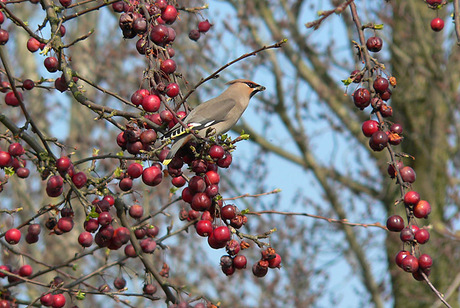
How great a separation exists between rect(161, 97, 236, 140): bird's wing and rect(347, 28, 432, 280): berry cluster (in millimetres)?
858

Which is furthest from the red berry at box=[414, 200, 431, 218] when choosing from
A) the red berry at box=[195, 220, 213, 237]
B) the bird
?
the bird

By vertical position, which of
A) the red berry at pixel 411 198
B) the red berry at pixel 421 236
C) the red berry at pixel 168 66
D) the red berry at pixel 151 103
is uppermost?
the red berry at pixel 168 66

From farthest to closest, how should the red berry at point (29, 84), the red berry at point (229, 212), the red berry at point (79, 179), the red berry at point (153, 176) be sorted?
the red berry at point (29, 84), the red berry at point (79, 179), the red berry at point (153, 176), the red berry at point (229, 212)

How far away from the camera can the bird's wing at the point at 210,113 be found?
335cm

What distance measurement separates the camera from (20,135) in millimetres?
3090

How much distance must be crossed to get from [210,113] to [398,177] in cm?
134

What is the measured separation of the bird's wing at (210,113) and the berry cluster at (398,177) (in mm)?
858

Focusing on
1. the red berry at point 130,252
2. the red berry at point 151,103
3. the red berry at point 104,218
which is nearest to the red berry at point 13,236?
the red berry at point 130,252

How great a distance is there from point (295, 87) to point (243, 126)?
99 centimetres

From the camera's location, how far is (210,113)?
3607 mm

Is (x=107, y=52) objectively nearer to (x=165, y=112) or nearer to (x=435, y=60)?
(x=435, y=60)

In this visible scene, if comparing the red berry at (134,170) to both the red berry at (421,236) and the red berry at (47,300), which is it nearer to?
the red berry at (47,300)

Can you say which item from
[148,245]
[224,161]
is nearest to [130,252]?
[148,245]

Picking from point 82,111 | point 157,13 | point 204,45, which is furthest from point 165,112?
point 82,111
